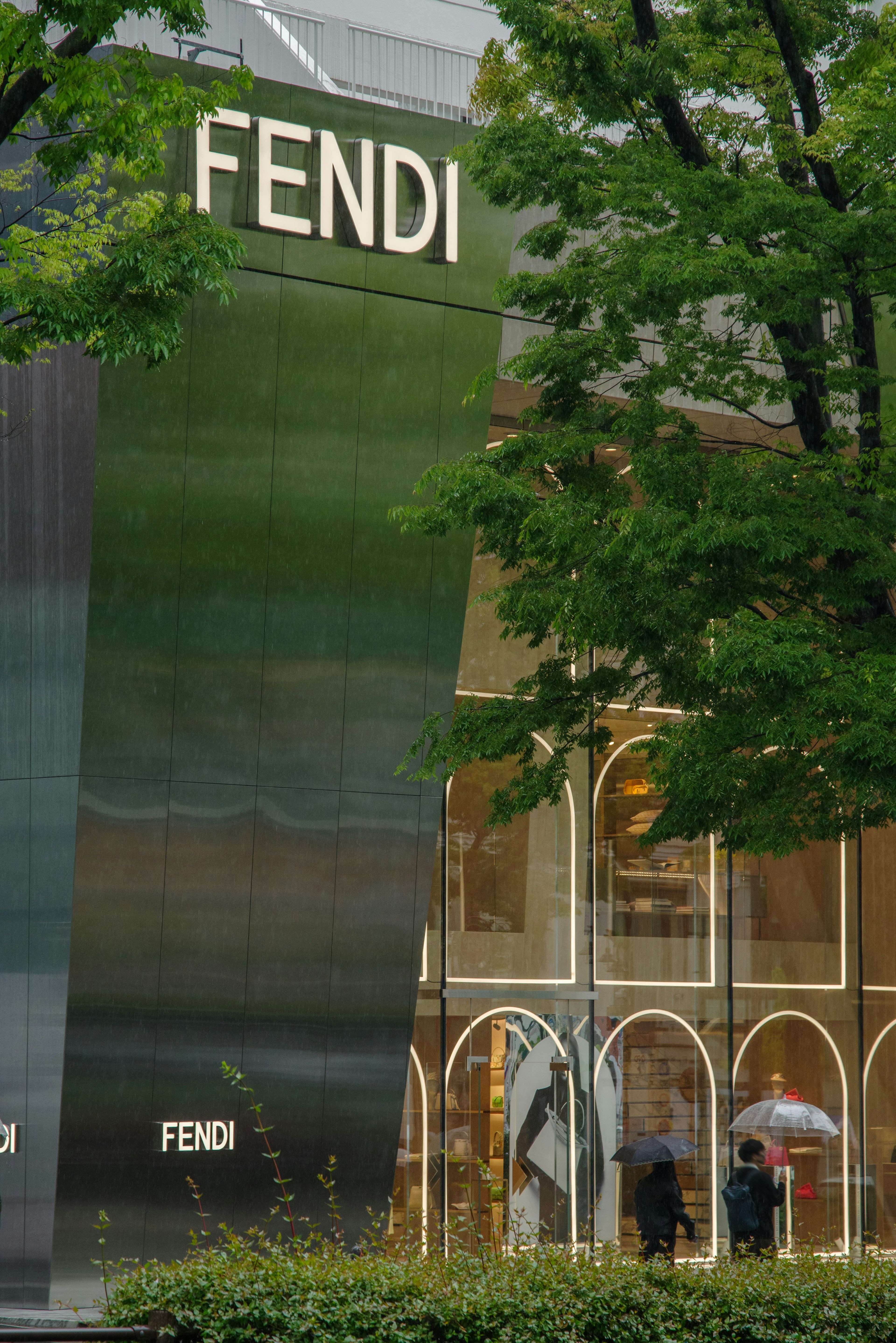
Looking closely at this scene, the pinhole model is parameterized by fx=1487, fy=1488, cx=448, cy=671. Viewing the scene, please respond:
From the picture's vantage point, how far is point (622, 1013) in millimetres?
16359

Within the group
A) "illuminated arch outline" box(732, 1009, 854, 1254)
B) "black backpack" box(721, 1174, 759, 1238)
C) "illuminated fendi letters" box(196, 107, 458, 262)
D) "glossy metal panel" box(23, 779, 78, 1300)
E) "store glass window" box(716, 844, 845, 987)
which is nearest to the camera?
"glossy metal panel" box(23, 779, 78, 1300)

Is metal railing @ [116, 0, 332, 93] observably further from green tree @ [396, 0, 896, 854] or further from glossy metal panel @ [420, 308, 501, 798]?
green tree @ [396, 0, 896, 854]

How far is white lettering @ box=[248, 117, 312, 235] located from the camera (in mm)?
13570

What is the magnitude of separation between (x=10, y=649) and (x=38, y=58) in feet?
20.3

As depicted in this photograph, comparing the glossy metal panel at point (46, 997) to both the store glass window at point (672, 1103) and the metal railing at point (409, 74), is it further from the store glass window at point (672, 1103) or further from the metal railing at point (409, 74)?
the metal railing at point (409, 74)

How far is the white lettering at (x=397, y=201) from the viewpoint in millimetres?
14273

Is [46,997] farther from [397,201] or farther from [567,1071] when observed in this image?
[397,201]

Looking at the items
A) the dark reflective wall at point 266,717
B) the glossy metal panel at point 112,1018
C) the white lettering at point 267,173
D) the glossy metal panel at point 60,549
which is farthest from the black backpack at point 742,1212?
the white lettering at point 267,173

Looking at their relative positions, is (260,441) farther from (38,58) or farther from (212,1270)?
(212,1270)

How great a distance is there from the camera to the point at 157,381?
13219 mm

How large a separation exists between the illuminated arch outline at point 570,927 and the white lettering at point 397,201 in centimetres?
450

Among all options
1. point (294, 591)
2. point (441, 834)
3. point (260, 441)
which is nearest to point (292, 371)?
point (260, 441)

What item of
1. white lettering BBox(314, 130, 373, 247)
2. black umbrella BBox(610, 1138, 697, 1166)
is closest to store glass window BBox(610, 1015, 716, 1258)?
black umbrella BBox(610, 1138, 697, 1166)

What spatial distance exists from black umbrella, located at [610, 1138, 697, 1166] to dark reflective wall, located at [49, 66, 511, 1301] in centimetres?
241
